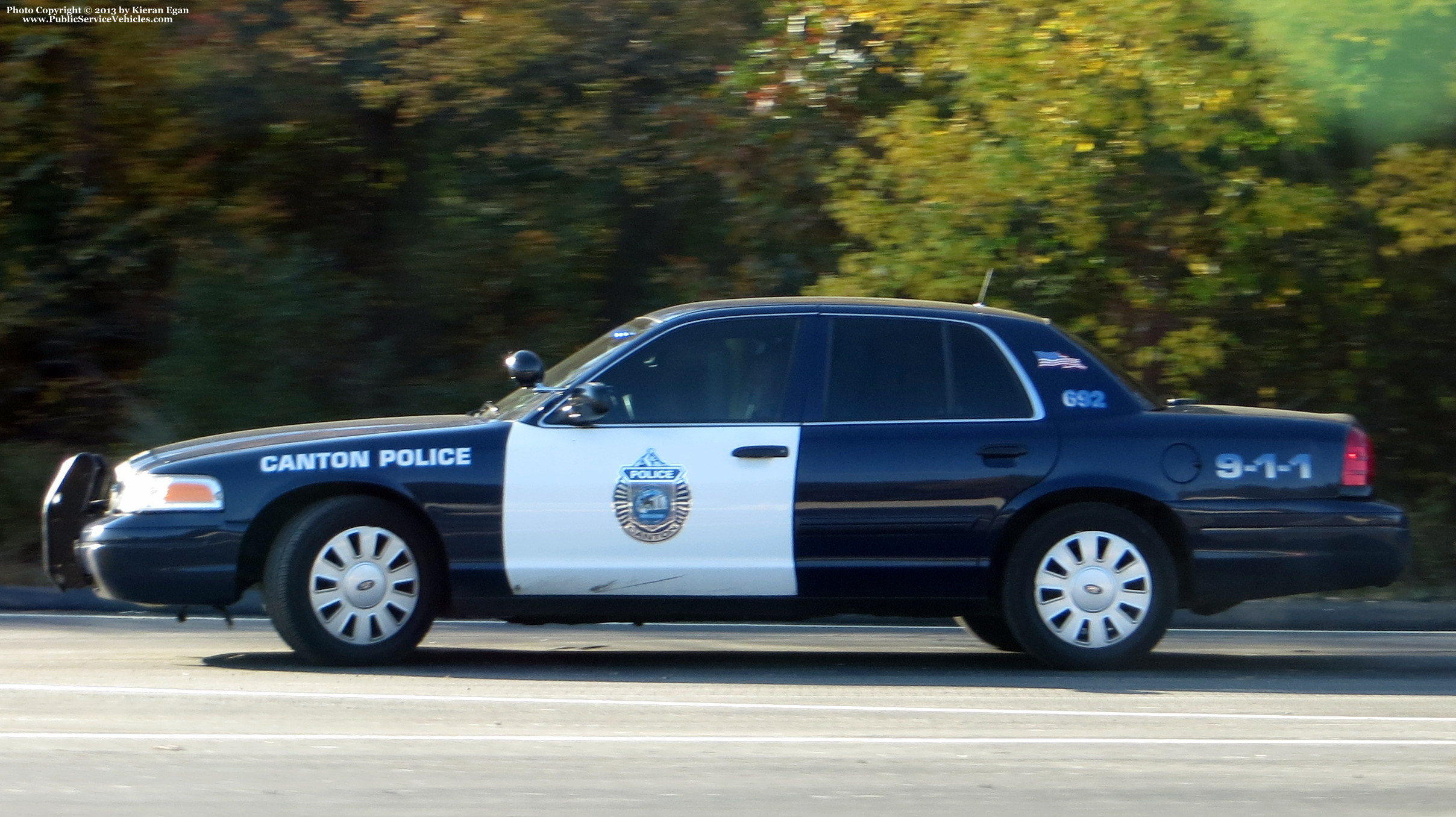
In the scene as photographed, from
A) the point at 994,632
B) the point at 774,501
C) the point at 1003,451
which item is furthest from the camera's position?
the point at 994,632

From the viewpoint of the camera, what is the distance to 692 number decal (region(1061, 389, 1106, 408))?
727cm

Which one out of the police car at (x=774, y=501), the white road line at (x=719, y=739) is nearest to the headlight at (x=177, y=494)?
the police car at (x=774, y=501)

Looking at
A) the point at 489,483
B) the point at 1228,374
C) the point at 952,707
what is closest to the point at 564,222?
the point at 1228,374

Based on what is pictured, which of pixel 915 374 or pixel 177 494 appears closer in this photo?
pixel 177 494

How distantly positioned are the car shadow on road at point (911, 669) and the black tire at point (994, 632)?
7 cm

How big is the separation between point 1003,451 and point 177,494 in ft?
10.9

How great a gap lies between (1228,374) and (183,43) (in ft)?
25.5

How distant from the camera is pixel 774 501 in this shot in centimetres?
703

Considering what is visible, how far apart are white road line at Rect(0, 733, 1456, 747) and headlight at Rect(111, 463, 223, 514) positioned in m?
1.42

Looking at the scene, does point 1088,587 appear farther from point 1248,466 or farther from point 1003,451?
point 1248,466

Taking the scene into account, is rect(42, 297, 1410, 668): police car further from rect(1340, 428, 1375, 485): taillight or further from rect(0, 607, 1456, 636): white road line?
rect(0, 607, 1456, 636): white road line

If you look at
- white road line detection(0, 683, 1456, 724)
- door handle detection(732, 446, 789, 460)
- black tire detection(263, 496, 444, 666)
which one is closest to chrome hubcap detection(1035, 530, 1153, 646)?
white road line detection(0, 683, 1456, 724)

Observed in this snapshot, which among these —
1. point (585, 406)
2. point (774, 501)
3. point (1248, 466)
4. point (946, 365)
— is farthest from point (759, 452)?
point (1248, 466)

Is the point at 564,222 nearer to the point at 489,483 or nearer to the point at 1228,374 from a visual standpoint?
the point at 1228,374
